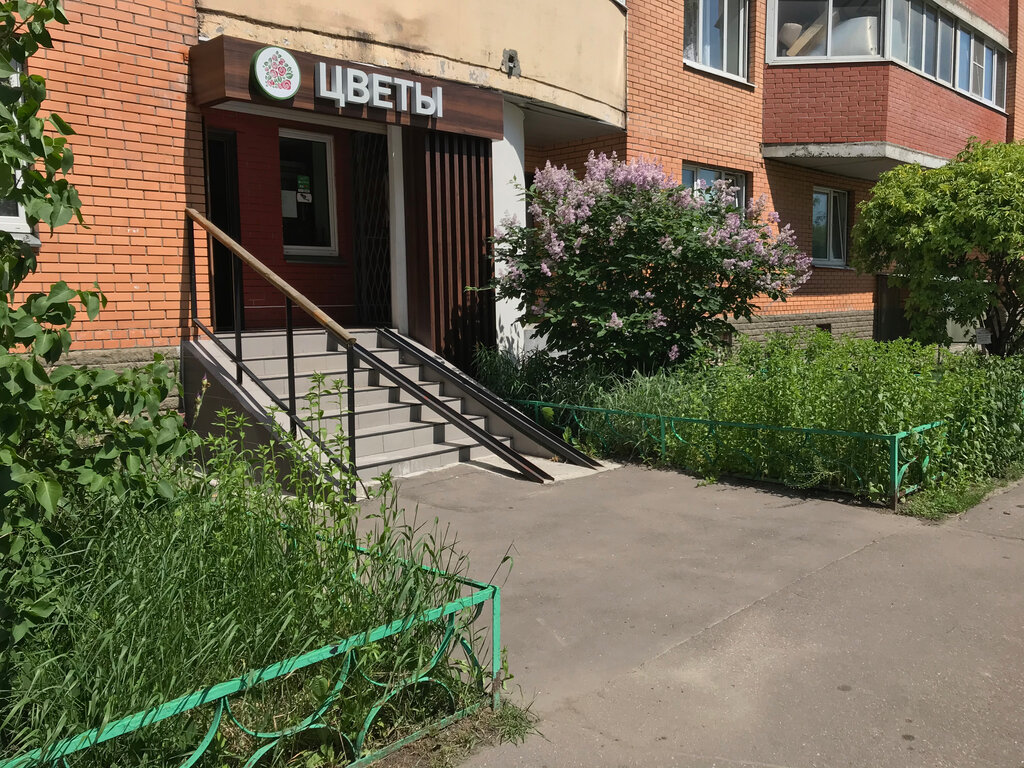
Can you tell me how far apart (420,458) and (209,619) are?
14.8 feet

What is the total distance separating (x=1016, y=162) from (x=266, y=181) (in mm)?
8073

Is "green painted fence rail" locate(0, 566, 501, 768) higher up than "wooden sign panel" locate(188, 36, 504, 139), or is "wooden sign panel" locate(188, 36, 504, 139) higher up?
"wooden sign panel" locate(188, 36, 504, 139)

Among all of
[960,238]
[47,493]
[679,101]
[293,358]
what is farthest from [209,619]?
[679,101]

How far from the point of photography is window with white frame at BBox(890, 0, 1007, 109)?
14.3 metres

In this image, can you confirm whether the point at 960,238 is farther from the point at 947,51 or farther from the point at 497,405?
the point at 947,51

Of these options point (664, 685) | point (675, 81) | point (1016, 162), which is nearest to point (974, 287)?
point (1016, 162)

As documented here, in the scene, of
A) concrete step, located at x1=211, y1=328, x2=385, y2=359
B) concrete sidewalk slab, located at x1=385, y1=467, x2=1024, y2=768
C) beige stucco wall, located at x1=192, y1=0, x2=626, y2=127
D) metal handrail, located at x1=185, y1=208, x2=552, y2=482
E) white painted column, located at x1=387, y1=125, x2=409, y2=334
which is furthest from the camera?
white painted column, located at x1=387, y1=125, x2=409, y2=334

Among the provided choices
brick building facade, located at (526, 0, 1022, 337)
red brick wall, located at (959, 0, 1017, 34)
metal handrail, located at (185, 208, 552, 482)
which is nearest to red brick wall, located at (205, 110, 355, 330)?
metal handrail, located at (185, 208, 552, 482)

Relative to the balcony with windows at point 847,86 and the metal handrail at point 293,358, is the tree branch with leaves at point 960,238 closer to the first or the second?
the balcony with windows at point 847,86

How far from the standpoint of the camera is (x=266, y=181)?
9.90 metres

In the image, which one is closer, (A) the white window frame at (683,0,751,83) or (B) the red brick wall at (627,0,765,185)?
(B) the red brick wall at (627,0,765,185)

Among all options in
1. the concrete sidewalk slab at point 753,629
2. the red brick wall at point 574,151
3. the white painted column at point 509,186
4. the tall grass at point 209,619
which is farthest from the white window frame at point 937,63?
the tall grass at point 209,619

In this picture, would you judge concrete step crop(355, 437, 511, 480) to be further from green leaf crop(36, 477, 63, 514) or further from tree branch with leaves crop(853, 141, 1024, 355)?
tree branch with leaves crop(853, 141, 1024, 355)

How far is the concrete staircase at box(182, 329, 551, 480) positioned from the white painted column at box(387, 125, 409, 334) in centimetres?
83
